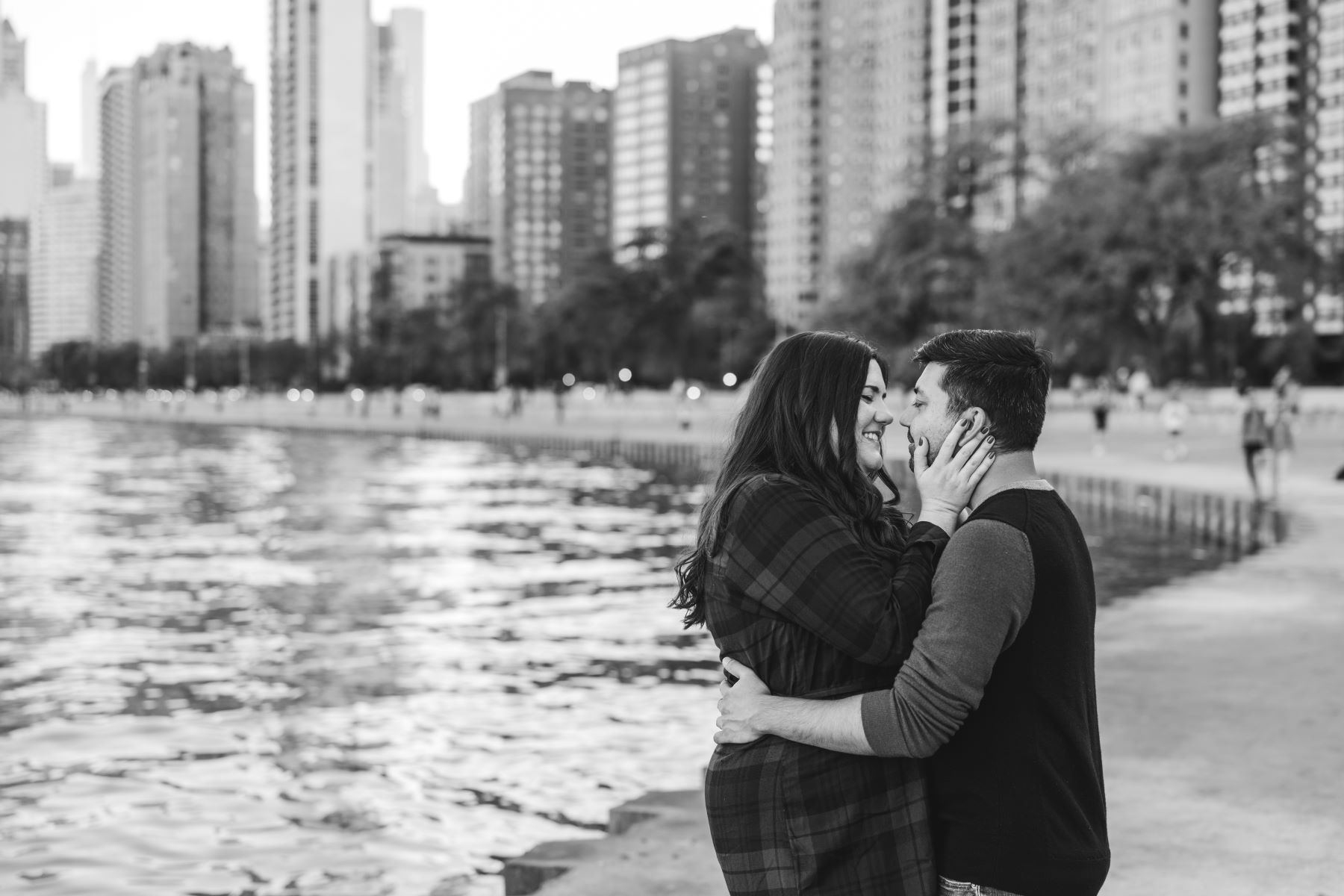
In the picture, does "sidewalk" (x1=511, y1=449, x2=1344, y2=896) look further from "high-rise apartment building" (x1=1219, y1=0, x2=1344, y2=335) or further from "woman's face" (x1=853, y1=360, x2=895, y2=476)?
"high-rise apartment building" (x1=1219, y1=0, x2=1344, y2=335)

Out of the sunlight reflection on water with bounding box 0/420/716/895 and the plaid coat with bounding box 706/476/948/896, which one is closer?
the plaid coat with bounding box 706/476/948/896

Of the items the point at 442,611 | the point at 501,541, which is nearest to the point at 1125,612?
the point at 442,611

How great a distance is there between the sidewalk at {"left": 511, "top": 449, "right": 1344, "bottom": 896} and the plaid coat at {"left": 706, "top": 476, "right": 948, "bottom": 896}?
3.21 meters

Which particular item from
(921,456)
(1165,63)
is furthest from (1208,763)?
(1165,63)

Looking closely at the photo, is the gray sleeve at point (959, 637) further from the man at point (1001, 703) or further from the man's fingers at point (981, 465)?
the man's fingers at point (981, 465)

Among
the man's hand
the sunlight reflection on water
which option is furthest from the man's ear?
the sunlight reflection on water

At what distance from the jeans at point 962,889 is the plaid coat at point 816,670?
2 cm

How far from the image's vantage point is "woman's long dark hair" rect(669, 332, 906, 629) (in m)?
3.43

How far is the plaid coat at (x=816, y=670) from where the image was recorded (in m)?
3.26

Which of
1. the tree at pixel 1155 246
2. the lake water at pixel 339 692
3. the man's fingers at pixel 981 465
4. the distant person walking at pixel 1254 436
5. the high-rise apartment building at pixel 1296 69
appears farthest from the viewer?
the high-rise apartment building at pixel 1296 69

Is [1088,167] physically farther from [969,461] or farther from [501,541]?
[969,461]

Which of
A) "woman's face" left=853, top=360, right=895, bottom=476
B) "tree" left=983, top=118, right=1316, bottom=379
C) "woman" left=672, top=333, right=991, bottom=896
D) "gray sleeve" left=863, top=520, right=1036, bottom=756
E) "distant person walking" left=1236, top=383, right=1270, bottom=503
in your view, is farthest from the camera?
"tree" left=983, top=118, right=1316, bottom=379

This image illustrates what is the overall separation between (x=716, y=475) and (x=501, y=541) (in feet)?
83.9

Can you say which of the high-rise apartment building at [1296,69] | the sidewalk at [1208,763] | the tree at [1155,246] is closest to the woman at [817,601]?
the sidewalk at [1208,763]
